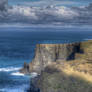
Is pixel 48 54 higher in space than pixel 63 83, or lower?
lower

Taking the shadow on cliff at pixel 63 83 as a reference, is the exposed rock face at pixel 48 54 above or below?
below

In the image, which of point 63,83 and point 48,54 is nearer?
point 63,83

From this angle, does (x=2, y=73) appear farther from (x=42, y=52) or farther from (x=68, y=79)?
(x=68, y=79)

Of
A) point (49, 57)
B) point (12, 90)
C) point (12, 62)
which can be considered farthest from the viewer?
point (12, 62)

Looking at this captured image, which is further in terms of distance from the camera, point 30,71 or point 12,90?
point 30,71

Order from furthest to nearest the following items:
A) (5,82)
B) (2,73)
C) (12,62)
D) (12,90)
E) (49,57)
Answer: (12,62)
(2,73)
(49,57)
(5,82)
(12,90)

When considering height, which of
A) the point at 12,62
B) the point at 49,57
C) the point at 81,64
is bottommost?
the point at 12,62

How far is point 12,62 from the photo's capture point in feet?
395

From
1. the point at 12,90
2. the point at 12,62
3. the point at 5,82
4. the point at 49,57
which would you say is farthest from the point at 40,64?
the point at 12,62

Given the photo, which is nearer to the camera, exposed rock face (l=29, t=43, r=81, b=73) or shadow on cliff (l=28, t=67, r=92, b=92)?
shadow on cliff (l=28, t=67, r=92, b=92)

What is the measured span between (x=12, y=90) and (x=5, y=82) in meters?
9.69

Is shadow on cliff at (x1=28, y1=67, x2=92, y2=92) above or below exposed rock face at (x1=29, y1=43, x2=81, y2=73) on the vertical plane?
above

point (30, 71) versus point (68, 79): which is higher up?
point (68, 79)

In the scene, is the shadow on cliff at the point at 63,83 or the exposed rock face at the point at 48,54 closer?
the shadow on cliff at the point at 63,83
